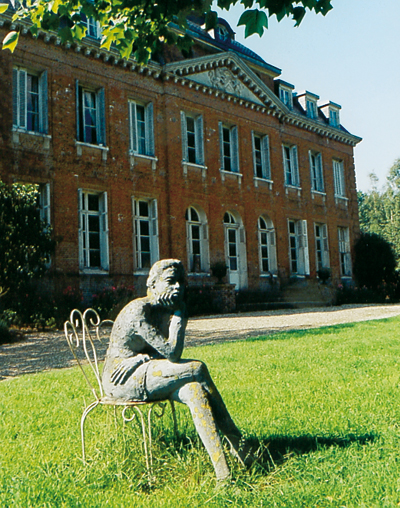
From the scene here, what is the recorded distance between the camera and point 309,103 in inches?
1062

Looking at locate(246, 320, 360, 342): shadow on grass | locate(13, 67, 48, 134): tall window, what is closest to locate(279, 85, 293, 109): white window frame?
locate(13, 67, 48, 134): tall window

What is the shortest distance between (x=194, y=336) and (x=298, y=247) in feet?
45.9

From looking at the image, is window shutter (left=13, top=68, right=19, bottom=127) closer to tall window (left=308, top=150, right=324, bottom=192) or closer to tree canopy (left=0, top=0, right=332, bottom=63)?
tree canopy (left=0, top=0, right=332, bottom=63)

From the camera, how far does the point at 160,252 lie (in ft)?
59.3

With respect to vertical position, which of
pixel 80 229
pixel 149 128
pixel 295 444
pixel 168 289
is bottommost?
pixel 295 444

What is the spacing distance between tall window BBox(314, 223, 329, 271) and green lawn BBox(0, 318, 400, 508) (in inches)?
753

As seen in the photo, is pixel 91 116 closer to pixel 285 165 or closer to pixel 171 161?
pixel 171 161

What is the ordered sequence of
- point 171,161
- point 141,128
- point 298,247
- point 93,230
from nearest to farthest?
point 93,230 < point 141,128 < point 171,161 < point 298,247

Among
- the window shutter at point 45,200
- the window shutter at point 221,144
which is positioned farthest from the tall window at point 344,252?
the window shutter at point 45,200

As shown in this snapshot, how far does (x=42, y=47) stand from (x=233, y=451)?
15.7m

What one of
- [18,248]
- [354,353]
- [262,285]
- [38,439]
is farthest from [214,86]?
[38,439]

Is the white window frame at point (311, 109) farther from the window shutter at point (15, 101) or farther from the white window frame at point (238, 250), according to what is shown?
the window shutter at point (15, 101)

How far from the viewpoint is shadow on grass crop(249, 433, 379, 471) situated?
11.2ft

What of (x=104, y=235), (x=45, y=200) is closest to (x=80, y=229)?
(x=104, y=235)
